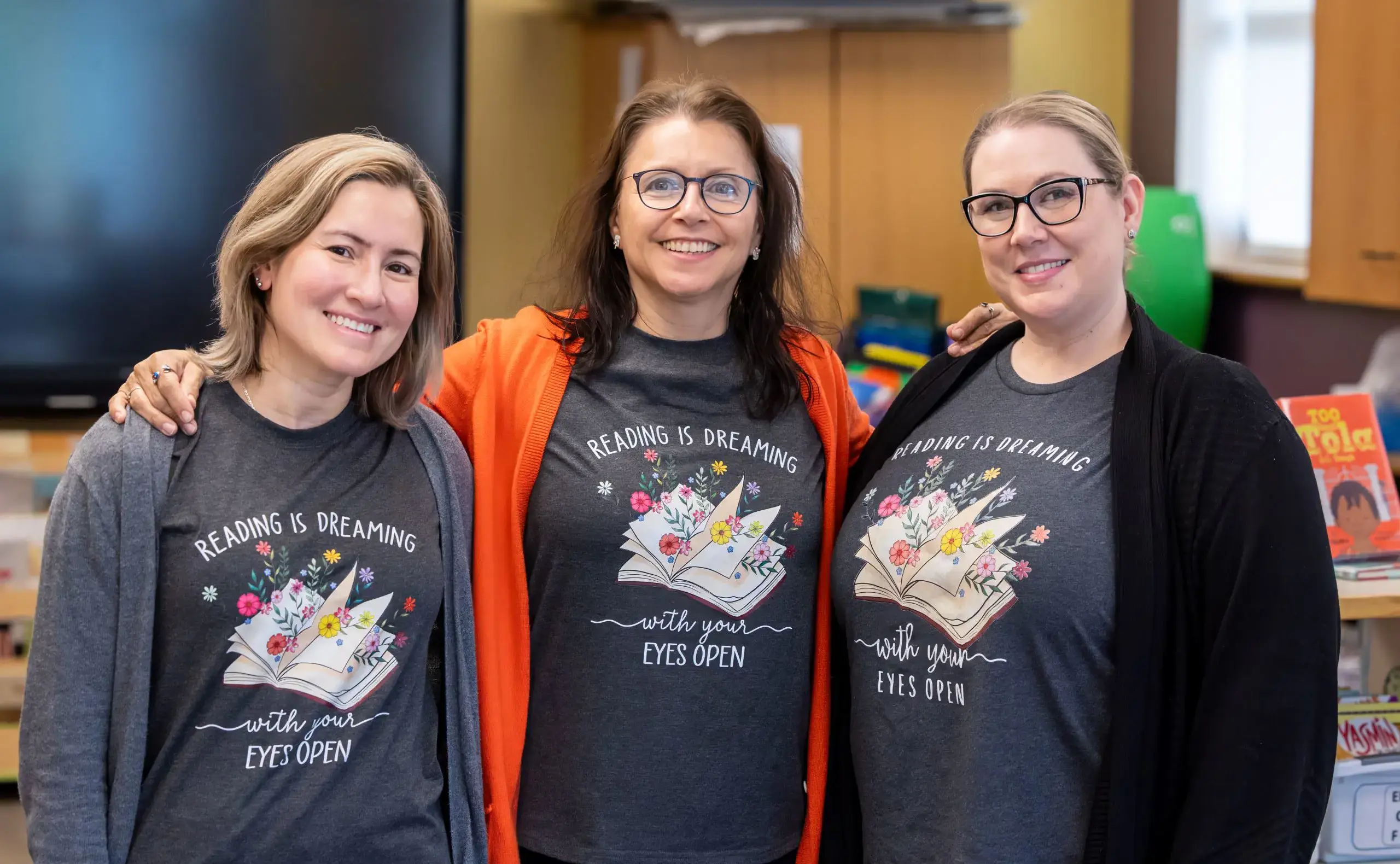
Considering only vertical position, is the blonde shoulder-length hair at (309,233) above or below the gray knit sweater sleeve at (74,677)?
above

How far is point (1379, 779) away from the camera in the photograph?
1.77 meters

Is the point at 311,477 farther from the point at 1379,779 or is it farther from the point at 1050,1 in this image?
the point at 1050,1

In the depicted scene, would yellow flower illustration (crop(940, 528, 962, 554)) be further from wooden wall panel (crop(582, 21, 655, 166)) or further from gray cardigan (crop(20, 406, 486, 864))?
wooden wall panel (crop(582, 21, 655, 166))

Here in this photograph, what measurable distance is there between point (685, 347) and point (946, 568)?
474 mm

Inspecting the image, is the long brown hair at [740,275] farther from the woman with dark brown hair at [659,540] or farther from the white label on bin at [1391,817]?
the white label on bin at [1391,817]

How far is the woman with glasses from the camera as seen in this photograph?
1280mm

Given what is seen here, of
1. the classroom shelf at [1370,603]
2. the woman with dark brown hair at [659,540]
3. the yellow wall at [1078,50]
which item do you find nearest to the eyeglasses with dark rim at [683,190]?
the woman with dark brown hair at [659,540]

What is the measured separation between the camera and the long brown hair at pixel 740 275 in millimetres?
1704

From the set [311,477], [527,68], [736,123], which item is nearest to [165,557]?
[311,477]

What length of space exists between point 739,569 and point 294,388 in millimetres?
584

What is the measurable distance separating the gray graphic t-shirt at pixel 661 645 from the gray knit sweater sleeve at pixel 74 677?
51cm

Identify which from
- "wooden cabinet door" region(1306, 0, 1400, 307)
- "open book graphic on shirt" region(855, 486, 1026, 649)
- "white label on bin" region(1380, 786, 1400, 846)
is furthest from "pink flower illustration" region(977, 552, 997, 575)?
"wooden cabinet door" region(1306, 0, 1400, 307)

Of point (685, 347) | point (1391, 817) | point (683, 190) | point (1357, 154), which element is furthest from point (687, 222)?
point (1357, 154)

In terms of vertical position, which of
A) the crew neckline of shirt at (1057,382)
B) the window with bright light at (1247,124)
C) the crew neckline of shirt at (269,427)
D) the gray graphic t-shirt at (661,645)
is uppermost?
the window with bright light at (1247,124)
